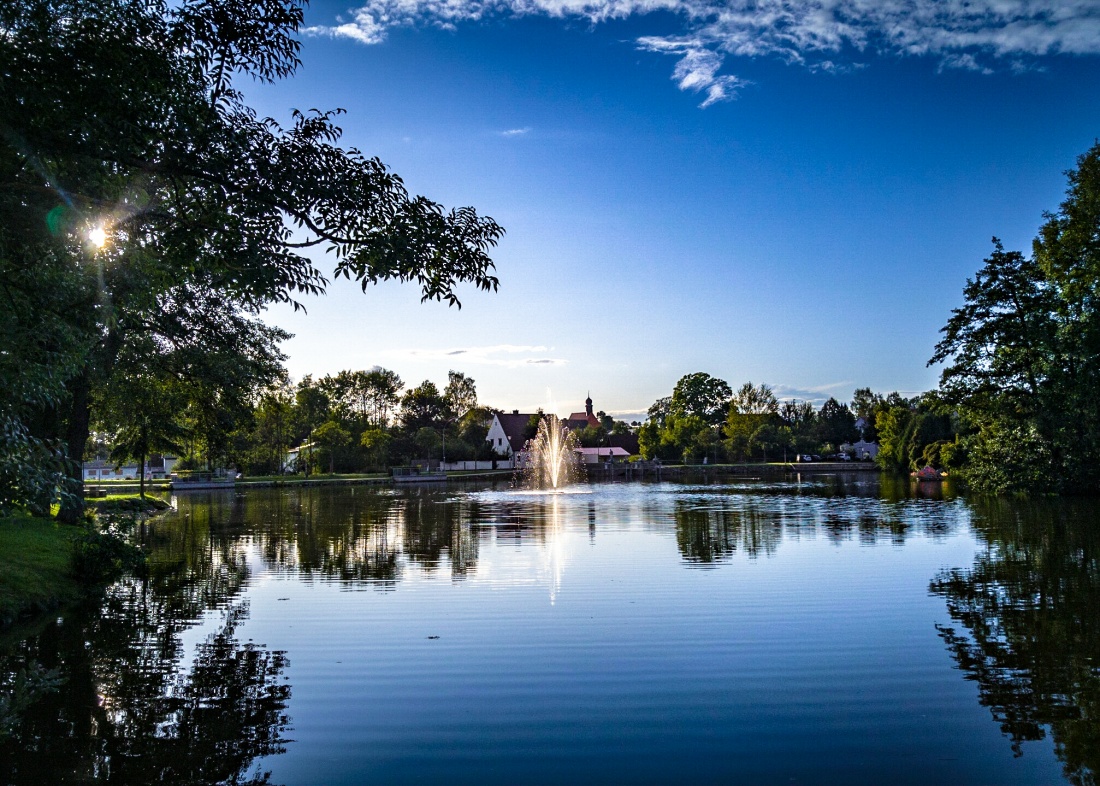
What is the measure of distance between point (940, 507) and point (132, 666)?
30.0 metres

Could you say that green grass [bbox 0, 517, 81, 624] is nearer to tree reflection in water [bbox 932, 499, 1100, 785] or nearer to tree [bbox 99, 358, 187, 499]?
tree [bbox 99, 358, 187, 499]

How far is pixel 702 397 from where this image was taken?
11138 cm

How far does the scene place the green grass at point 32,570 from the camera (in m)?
12.0

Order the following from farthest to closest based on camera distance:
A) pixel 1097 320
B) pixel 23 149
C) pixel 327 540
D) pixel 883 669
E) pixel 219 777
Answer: pixel 1097 320, pixel 327 540, pixel 883 669, pixel 219 777, pixel 23 149

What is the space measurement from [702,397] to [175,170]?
108 m

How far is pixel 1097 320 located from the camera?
30.5 metres

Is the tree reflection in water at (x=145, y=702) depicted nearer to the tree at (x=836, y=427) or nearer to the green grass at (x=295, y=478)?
the green grass at (x=295, y=478)

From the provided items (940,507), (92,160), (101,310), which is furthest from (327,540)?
(940,507)

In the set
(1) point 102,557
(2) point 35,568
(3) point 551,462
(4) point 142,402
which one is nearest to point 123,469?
(3) point 551,462

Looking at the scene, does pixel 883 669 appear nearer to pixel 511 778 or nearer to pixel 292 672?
pixel 511 778

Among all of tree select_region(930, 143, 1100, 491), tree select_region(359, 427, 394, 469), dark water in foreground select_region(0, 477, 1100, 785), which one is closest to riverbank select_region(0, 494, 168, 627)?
dark water in foreground select_region(0, 477, 1100, 785)

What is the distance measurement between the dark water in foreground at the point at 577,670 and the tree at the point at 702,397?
93015 millimetres

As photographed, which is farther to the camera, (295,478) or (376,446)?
(376,446)

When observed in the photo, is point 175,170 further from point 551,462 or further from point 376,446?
point 376,446
